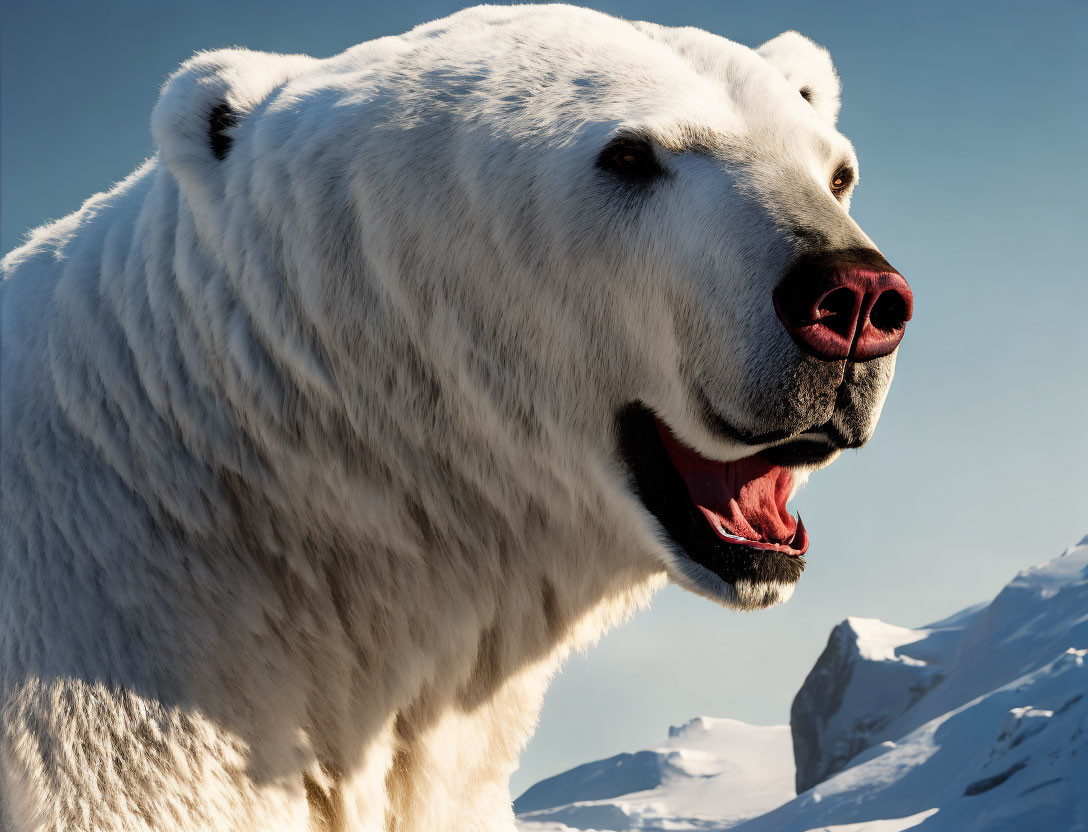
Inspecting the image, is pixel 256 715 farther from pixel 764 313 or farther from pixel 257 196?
pixel 764 313

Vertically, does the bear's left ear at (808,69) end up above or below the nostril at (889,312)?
above

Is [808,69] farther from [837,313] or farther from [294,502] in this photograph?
[294,502]

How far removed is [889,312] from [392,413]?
3.51 feet

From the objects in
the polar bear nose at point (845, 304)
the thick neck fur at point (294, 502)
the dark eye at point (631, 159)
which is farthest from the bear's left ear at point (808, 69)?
the thick neck fur at point (294, 502)

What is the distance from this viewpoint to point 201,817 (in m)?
1.82

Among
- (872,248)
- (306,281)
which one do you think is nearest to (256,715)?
(306,281)

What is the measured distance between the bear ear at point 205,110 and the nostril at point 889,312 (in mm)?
1503

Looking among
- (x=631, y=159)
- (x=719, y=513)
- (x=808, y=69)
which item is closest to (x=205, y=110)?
(x=631, y=159)

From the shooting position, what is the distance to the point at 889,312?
5.44 feet

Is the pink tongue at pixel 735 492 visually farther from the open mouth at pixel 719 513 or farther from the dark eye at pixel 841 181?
→ the dark eye at pixel 841 181

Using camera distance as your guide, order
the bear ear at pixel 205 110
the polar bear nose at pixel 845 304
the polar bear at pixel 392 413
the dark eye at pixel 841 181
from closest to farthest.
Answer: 1. the polar bear nose at pixel 845 304
2. the polar bear at pixel 392 413
3. the bear ear at pixel 205 110
4. the dark eye at pixel 841 181

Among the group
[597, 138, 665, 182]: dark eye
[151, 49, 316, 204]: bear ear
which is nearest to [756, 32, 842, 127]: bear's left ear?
[597, 138, 665, 182]: dark eye

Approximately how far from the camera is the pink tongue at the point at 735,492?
199 cm

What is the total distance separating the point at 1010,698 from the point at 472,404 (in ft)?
181
